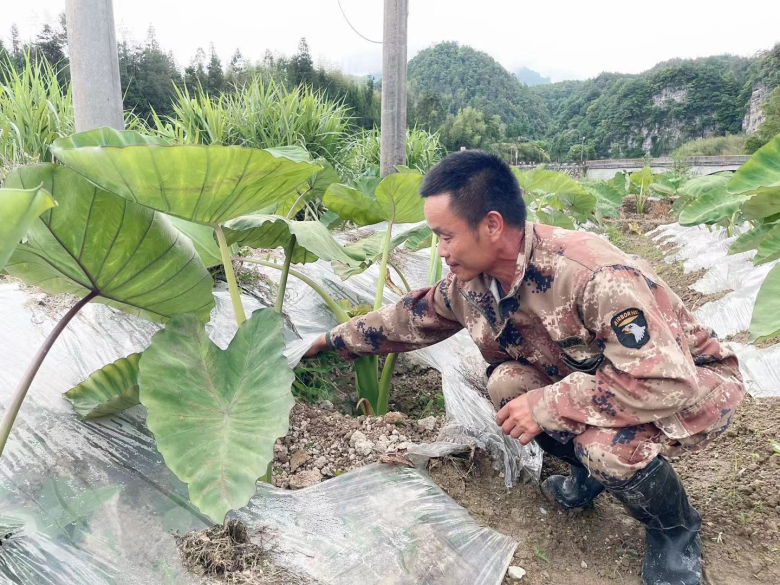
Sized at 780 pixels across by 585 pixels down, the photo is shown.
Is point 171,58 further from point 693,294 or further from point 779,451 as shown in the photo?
point 779,451

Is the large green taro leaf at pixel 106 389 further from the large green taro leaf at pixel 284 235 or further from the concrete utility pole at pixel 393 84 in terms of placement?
the concrete utility pole at pixel 393 84

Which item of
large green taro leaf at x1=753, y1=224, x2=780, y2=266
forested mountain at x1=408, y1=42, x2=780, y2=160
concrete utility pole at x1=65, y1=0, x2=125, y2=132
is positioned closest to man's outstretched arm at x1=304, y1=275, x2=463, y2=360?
concrete utility pole at x1=65, y1=0, x2=125, y2=132

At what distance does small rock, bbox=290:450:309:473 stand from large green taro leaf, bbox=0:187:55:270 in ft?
3.05

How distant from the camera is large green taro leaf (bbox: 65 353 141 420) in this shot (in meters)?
1.23

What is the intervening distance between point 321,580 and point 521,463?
0.72 meters

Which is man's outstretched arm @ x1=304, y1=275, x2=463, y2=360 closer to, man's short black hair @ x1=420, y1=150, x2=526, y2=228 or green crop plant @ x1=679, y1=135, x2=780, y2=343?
man's short black hair @ x1=420, y1=150, x2=526, y2=228

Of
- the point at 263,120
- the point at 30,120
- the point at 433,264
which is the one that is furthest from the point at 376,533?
the point at 263,120

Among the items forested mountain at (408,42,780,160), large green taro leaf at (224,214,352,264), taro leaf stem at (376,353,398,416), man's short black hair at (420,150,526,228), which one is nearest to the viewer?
man's short black hair at (420,150,526,228)

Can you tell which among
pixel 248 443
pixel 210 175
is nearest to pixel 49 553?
pixel 248 443

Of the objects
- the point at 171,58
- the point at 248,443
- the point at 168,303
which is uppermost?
the point at 171,58

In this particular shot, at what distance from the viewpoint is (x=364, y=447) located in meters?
1.50

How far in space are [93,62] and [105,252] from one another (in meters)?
0.90

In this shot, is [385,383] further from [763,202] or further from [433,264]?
[763,202]

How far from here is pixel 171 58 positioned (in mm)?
20156
